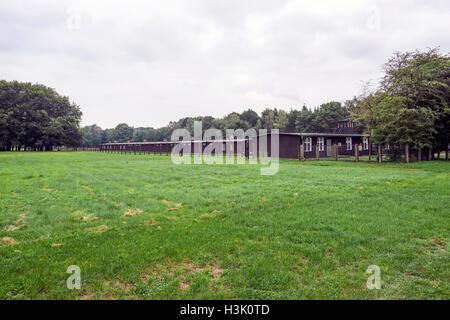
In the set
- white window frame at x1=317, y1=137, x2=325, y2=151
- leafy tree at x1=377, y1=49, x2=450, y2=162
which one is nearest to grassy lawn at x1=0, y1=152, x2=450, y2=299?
leafy tree at x1=377, y1=49, x2=450, y2=162

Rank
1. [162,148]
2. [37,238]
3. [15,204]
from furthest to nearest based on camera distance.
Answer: [162,148] < [15,204] < [37,238]

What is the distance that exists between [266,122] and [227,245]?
8176 cm

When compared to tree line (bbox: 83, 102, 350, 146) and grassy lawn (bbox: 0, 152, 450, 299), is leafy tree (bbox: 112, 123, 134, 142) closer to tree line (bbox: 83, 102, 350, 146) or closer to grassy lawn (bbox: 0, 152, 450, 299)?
tree line (bbox: 83, 102, 350, 146)

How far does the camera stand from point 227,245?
4.42 metres

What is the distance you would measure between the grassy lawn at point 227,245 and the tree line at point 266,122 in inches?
2203

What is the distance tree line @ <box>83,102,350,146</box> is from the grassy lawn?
55.9 metres

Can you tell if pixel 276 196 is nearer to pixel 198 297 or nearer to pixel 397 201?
pixel 397 201

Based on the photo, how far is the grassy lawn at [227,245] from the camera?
320 centimetres

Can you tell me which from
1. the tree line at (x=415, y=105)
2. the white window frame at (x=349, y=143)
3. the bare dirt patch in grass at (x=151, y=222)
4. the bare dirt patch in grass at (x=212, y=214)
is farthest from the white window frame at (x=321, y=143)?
the bare dirt patch in grass at (x=151, y=222)

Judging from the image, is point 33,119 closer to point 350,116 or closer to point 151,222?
point 350,116
